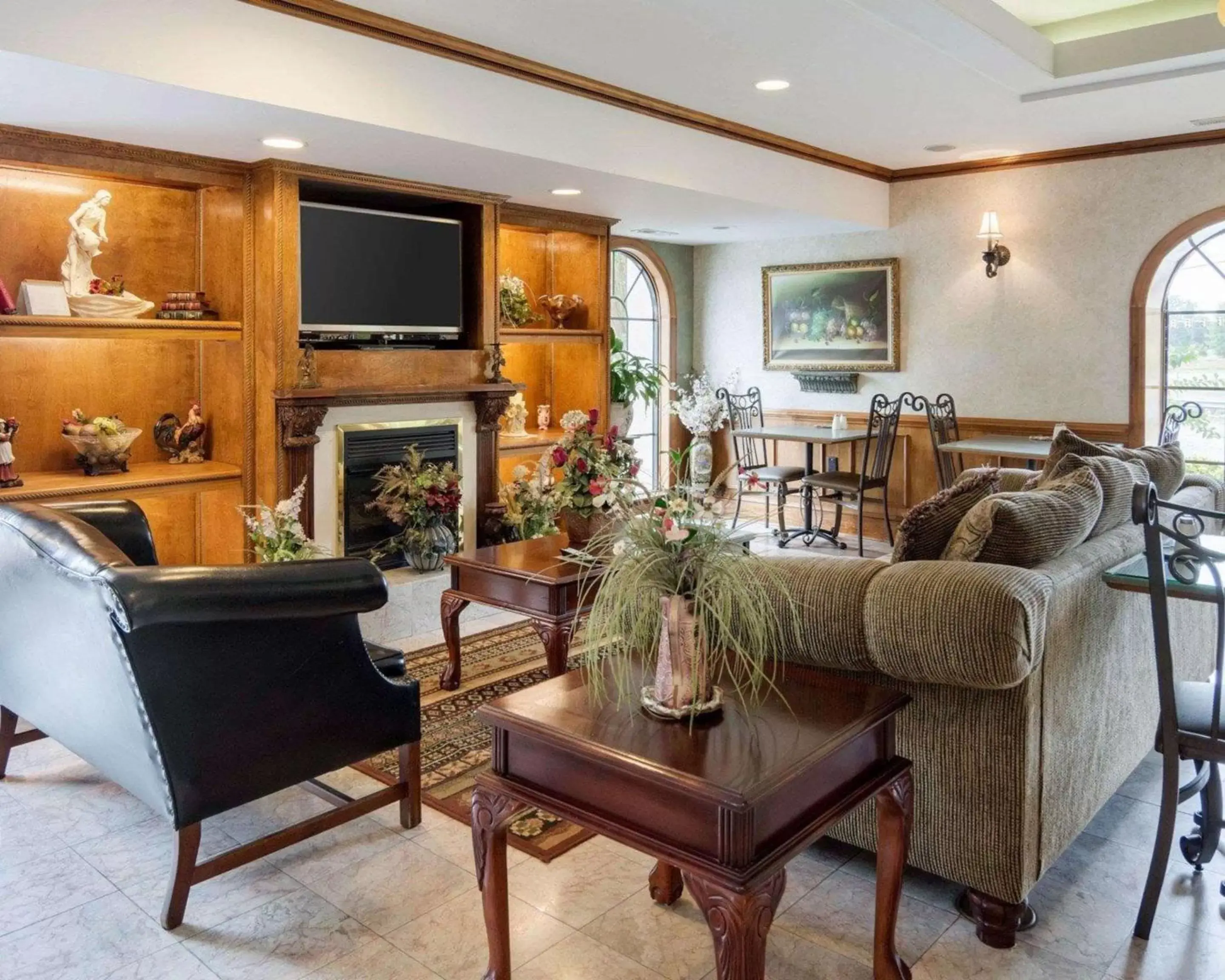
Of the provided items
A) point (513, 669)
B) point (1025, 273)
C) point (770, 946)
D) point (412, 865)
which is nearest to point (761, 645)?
point (770, 946)

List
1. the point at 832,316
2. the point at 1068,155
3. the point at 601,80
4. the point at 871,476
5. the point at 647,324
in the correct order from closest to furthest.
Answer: the point at 601,80 → the point at 1068,155 → the point at 871,476 → the point at 832,316 → the point at 647,324

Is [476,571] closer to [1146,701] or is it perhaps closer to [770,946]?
[770,946]

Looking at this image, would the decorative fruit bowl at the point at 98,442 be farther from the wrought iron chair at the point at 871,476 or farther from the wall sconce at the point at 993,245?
the wall sconce at the point at 993,245

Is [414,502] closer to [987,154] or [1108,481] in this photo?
[1108,481]

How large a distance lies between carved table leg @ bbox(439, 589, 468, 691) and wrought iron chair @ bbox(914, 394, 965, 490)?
383 centimetres

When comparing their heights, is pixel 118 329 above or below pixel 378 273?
Result: below

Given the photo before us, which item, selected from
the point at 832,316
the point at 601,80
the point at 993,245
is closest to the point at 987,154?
the point at 993,245

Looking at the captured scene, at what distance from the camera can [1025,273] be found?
256 inches

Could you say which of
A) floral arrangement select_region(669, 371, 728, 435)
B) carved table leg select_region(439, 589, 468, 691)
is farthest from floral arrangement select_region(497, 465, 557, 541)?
floral arrangement select_region(669, 371, 728, 435)

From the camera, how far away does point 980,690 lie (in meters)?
2.24

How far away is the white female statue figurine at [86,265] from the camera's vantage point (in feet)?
13.6

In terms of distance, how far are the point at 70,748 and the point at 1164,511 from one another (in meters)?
3.42

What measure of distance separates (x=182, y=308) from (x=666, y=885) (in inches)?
135

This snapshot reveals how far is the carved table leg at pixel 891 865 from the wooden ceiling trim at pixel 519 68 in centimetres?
313
